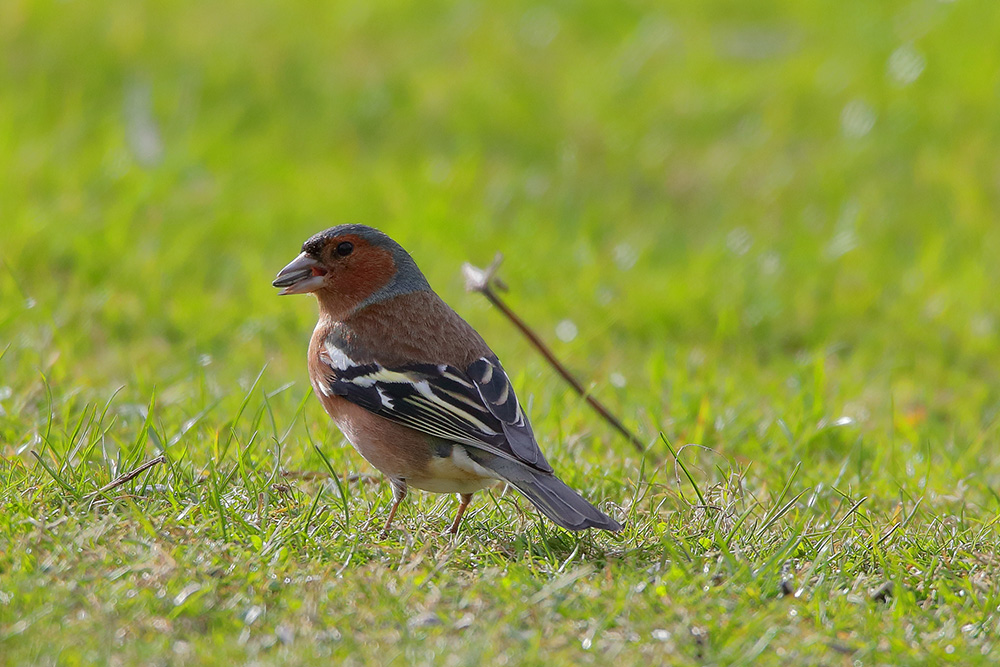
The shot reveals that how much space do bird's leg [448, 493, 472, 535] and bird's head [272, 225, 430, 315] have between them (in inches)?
37.9

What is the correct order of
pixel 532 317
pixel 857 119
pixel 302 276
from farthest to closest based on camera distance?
pixel 857 119, pixel 532 317, pixel 302 276

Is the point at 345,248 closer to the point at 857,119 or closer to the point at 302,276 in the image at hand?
the point at 302,276

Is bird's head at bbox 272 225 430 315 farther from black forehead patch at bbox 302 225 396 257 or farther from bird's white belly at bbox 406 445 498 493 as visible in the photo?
bird's white belly at bbox 406 445 498 493

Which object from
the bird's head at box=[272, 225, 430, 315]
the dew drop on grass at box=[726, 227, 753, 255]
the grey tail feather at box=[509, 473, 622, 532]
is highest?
the bird's head at box=[272, 225, 430, 315]

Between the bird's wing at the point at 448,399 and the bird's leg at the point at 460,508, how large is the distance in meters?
0.23

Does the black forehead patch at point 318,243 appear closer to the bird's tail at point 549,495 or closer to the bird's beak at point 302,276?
the bird's beak at point 302,276

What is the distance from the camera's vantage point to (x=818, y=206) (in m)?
9.45

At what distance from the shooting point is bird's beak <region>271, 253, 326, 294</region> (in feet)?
16.3

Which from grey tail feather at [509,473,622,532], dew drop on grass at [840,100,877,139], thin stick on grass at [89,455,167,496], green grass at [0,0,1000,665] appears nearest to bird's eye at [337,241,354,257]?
green grass at [0,0,1000,665]

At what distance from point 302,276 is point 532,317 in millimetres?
2774

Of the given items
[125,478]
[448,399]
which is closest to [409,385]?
[448,399]

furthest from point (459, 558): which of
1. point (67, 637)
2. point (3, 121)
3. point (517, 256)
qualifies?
point (3, 121)

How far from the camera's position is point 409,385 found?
4469 millimetres

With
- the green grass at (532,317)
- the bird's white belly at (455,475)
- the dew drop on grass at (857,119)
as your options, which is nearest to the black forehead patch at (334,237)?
the green grass at (532,317)
